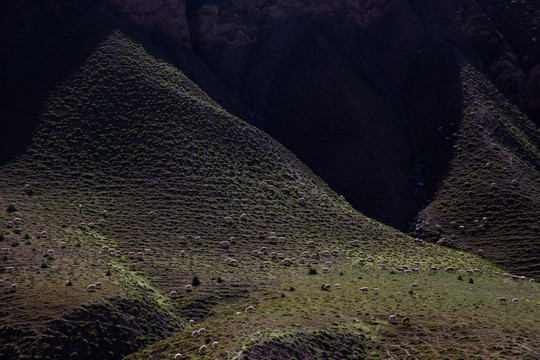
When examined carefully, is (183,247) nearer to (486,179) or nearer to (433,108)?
(486,179)

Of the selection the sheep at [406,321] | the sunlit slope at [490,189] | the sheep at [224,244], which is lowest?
the sheep at [406,321]

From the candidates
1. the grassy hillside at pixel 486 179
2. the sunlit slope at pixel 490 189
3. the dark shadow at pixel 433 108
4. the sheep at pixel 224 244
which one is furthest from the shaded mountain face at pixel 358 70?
the sheep at pixel 224 244

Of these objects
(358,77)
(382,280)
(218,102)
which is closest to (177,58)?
(218,102)

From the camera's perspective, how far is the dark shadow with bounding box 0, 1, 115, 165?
79.2 m

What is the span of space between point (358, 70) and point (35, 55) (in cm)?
5269

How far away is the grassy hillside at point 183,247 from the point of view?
134ft

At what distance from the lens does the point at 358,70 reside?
108 m

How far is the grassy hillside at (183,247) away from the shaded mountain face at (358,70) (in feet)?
23.9

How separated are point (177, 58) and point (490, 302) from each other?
66.0 meters

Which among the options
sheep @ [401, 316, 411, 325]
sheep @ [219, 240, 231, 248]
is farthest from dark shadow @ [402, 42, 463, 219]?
sheep @ [401, 316, 411, 325]

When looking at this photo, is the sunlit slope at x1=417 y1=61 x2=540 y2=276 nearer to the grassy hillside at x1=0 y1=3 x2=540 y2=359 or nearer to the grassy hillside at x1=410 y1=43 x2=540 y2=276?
the grassy hillside at x1=410 y1=43 x2=540 y2=276

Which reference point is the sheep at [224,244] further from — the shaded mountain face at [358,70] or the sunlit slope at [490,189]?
the sunlit slope at [490,189]

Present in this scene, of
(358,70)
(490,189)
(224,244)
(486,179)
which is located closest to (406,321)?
(224,244)

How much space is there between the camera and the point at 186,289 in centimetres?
5169
